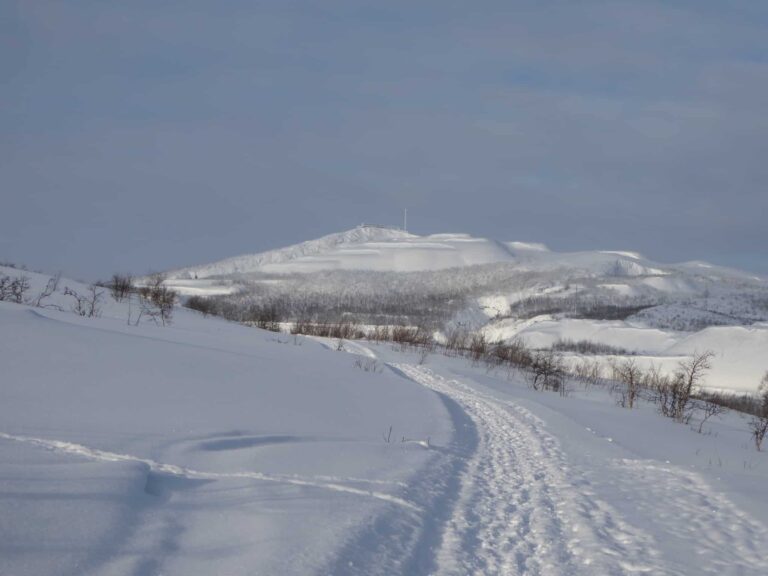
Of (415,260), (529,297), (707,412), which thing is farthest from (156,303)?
(415,260)

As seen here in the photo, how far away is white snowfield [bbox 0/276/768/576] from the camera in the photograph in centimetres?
367

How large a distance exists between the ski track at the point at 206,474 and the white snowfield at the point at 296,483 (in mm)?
24

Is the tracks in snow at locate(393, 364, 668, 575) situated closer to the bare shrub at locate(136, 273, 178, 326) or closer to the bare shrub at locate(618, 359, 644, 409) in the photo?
the bare shrub at locate(618, 359, 644, 409)

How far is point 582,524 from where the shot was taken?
17.4 feet

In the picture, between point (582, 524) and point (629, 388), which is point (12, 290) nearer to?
point (582, 524)

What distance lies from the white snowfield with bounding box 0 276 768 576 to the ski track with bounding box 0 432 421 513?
0.08ft

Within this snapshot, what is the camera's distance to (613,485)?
694 centimetres

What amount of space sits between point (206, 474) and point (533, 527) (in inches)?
95.8

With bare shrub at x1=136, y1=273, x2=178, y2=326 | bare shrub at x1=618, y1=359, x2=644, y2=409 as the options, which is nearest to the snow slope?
bare shrub at x1=136, y1=273, x2=178, y2=326

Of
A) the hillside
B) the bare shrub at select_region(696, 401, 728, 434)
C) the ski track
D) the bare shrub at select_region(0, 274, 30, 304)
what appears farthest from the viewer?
the hillside

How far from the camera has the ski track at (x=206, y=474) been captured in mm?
4691

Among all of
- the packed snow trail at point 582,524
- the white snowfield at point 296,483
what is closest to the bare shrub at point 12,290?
the white snowfield at point 296,483

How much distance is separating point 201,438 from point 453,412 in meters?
6.29

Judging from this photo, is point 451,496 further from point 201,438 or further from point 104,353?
point 104,353
